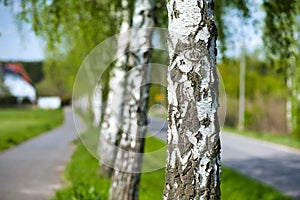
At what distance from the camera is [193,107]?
3107 mm

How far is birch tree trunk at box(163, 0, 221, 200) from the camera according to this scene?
3.10 metres

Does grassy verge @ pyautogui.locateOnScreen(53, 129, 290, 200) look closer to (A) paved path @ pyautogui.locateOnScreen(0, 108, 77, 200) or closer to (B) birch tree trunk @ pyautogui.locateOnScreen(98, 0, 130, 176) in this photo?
(B) birch tree trunk @ pyautogui.locateOnScreen(98, 0, 130, 176)

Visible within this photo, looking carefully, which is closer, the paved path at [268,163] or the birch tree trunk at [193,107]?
the birch tree trunk at [193,107]

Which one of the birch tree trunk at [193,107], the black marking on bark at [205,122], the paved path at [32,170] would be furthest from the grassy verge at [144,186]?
the black marking on bark at [205,122]

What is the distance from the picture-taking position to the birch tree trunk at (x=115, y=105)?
7.77 meters

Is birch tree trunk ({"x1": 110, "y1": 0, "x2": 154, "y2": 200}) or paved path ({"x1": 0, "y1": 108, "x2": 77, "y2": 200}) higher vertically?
birch tree trunk ({"x1": 110, "y1": 0, "x2": 154, "y2": 200})

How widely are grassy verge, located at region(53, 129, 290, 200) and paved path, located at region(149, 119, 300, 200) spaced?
0.70 m

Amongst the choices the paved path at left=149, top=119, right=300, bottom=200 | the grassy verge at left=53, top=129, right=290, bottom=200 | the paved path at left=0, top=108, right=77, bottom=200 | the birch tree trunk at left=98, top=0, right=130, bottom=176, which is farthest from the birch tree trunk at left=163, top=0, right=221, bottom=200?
the paved path at left=149, top=119, right=300, bottom=200

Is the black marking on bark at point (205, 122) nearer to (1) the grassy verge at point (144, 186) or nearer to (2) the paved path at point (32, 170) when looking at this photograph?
(1) the grassy verge at point (144, 186)

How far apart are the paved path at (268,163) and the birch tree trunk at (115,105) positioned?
12.0 ft

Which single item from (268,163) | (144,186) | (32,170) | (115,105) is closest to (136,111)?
(144,186)

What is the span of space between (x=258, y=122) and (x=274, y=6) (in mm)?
24366

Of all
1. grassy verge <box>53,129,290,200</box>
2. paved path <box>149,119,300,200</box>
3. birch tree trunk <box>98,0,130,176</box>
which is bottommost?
paved path <box>149,119,300,200</box>

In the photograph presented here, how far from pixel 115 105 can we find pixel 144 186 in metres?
1.59
